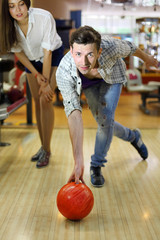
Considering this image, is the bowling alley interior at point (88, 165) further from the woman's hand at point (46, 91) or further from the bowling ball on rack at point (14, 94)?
the woman's hand at point (46, 91)

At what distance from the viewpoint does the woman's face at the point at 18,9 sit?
2.19 m

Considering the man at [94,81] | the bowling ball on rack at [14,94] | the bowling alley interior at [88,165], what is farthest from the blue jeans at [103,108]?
the bowling ball on rack at [14,94]

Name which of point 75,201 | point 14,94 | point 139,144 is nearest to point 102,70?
point 75,201

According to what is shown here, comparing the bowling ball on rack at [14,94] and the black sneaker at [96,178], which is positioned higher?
the bowling ball on rack at [14,94]

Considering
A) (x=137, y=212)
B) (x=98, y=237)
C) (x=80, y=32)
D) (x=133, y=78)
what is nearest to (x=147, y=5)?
(x=133, y=78)

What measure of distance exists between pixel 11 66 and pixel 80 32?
2.02m

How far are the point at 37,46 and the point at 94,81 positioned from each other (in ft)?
1.96

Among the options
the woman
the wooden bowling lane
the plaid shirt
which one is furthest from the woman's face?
the wooden bowling lane

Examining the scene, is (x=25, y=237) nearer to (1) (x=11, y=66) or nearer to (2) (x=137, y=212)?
(2) (x=137, y=212)

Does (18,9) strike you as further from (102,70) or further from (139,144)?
(139,144)

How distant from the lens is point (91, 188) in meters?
2.11

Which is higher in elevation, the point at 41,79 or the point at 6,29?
the point at 6,29

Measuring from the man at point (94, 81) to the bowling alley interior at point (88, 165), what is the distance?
0.24 metres

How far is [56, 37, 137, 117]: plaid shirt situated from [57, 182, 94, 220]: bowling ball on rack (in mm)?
378
